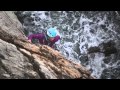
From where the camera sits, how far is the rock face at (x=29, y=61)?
3.65 metres

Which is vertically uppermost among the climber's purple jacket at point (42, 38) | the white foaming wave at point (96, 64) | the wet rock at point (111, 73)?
the climber's purple jacket at point (42, 38)

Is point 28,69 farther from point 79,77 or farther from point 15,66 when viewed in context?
point 79,77

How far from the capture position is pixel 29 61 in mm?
3807

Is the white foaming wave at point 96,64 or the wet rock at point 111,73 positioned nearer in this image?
the wet rock at point 111,73

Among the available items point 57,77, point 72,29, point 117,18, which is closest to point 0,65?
point 57,77

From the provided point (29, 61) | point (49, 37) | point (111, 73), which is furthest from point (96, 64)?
point (29, 61)

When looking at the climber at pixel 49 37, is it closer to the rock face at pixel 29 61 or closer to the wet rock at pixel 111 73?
the rock face at pixel 29 61

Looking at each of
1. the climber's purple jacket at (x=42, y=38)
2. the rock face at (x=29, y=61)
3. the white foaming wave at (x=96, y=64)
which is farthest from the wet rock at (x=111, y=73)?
the climber's purple jacket at (x=42, y=38)

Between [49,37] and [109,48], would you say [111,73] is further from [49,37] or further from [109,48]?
[49,37]

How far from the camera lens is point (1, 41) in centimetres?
389

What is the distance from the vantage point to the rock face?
3654 millimetres

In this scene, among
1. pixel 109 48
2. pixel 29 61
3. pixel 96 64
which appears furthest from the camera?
pixel 109 48

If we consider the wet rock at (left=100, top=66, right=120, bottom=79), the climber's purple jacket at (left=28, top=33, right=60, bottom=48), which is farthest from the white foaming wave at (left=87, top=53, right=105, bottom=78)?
the climber's purple jacket at (left=28, top=33, right=60, bottom=48)

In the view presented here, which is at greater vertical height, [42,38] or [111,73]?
[42,38]
